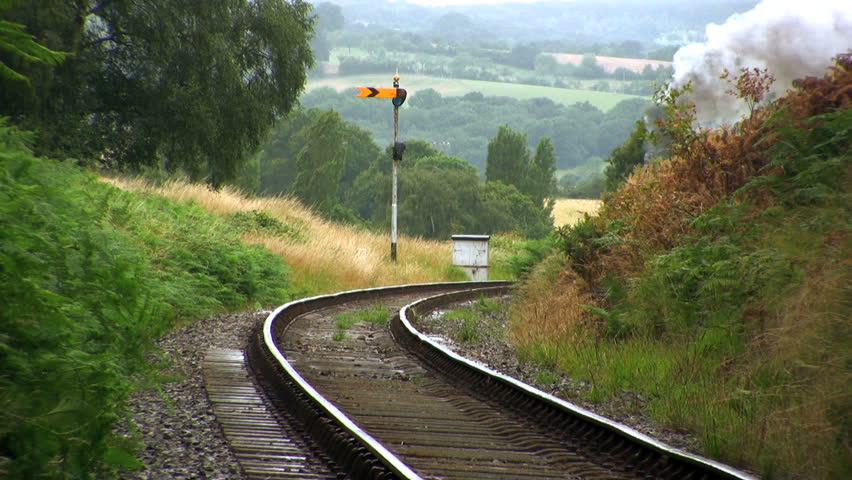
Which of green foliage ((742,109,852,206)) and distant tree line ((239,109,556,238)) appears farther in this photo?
distant tree line ((239,109,556,238))

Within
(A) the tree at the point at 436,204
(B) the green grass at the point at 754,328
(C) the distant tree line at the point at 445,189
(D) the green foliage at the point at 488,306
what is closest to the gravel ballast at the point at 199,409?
(B) the green grass at the point at 754,328

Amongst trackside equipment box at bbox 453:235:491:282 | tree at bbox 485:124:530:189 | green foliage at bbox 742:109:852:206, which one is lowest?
tree at bbox 485:124:530:189

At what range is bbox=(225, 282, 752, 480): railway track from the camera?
605 centimetres

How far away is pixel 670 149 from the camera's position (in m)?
13.7

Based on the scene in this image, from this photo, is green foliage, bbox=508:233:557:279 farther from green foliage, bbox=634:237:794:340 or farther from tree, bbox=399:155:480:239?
tree, bbox=399:155:480:239

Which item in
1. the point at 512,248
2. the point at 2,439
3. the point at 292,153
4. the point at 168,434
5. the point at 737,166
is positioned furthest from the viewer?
the point at 292,153

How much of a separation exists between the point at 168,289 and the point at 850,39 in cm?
1328

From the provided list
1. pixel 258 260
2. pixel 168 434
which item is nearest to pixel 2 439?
pixel 168 434

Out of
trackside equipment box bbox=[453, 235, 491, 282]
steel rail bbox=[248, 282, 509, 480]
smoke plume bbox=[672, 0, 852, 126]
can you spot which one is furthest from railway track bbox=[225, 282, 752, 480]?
trackside equipment box bbox=[453, 235, 491, 282]

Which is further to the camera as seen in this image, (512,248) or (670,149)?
(512,248)

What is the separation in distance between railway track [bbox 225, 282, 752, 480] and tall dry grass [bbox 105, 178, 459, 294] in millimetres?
12270

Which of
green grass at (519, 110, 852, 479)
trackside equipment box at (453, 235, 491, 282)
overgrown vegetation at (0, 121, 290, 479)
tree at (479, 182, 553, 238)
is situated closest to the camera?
overgrown vegetation at (0, 121, 290, 479)

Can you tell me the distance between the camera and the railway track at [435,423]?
605 cm

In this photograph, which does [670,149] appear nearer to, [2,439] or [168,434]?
[168,434]
